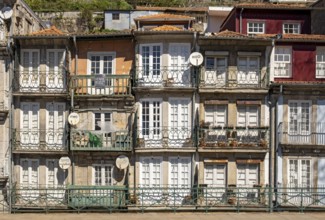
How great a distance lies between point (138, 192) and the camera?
30469 millimetres

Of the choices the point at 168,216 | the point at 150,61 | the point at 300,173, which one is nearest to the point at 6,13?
the point at 150,61

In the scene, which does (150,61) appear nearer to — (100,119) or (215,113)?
(100,119)

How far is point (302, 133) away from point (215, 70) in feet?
20.9

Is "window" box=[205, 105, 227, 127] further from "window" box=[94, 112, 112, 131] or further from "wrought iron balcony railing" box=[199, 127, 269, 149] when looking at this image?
"window" box=[94, 112, 112, 131]

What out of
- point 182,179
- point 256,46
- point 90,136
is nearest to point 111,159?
point 90,136

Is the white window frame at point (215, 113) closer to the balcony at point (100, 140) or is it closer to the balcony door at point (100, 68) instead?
the balcony at point (100, 140)

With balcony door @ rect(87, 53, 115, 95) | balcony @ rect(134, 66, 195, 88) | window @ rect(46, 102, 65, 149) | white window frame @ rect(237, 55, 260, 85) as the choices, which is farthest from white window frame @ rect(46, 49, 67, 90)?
white window frame @ rect(237, 55, 260, 85)

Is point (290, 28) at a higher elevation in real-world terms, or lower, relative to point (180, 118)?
higher

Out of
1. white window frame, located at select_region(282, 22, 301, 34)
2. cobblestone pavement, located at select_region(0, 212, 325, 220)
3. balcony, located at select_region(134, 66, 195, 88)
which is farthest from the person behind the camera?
white window frame, located at select_region(282, 22, 301, 34)

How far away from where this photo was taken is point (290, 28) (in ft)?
122

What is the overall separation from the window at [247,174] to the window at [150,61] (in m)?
7.34

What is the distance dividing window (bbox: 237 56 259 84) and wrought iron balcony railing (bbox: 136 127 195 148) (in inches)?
173

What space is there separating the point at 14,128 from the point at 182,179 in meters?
10.4

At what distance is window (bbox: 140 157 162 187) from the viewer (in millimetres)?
30688
